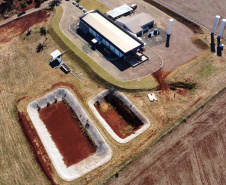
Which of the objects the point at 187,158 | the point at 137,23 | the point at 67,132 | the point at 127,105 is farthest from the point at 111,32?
the point at 187,158

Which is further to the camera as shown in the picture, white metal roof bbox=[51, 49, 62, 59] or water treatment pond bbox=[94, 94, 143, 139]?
white metal roof bbox=[51, 49, 62, 59]

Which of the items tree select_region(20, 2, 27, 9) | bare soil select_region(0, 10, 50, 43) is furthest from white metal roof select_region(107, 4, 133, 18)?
tree select_region(20, 2, 27, 9)

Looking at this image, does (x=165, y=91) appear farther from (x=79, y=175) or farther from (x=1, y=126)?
(x=1, y=126)

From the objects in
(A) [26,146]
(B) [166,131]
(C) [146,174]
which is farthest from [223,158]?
(A) [26,146]

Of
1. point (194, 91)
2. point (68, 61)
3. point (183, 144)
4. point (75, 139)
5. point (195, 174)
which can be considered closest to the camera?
point (195, 174)

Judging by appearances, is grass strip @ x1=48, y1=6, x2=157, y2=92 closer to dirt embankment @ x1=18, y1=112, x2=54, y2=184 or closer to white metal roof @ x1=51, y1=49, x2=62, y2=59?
white metal roof @ x1=51, y1=49, x2=62, y2=59

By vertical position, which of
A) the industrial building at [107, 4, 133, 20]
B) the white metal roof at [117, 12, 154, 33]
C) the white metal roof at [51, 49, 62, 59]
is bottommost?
the white metal roof at [51, 49, 62, 59]

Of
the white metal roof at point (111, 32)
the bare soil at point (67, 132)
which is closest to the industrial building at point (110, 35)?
the white metal roof at point (111, 32)
